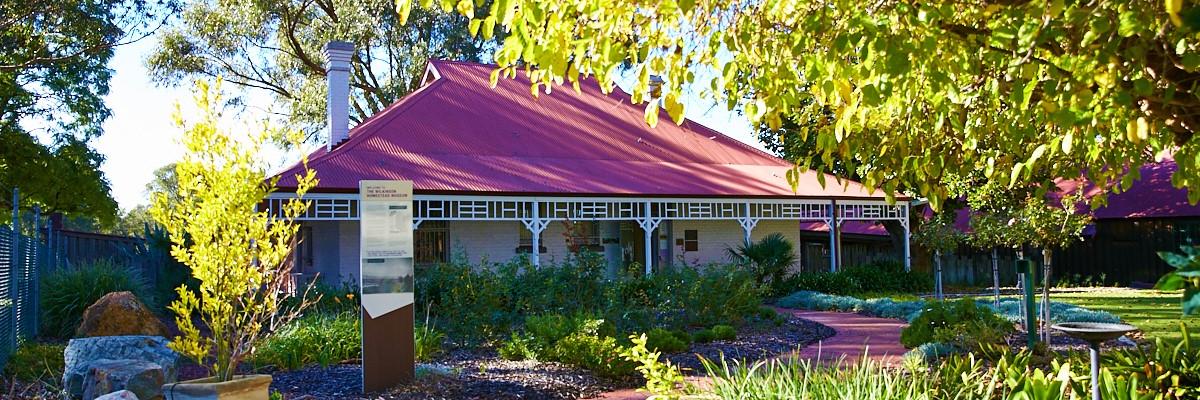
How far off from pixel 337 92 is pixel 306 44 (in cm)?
1282

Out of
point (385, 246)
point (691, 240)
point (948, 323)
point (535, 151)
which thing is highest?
point (535, 151)

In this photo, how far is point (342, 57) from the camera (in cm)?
2236

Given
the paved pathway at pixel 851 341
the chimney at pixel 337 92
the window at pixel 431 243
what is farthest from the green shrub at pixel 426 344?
the chimney at pixel 337 92

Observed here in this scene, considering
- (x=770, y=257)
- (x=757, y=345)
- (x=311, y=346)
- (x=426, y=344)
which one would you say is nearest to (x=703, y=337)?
(x=757, y=345)

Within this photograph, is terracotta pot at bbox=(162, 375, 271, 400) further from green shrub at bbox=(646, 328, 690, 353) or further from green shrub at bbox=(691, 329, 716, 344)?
green shrub at bbox=(691, 329, 716, 344)

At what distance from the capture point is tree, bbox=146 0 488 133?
106ft

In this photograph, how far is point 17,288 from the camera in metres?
11.6

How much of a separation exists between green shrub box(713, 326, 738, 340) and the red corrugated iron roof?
8712 mm

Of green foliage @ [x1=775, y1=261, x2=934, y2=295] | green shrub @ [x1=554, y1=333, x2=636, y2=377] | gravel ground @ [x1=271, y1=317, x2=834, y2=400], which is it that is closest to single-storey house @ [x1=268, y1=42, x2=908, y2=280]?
green foliage @ [x1=775, y1=261, x2=934, y2=295]

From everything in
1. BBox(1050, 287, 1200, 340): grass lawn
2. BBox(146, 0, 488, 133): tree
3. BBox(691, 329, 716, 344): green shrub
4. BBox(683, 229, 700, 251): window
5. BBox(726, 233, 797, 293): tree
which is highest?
BBox(146, 0, 488, 133): tree

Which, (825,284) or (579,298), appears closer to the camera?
(579,298)

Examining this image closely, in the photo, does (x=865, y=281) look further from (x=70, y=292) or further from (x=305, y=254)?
(x=70, y=292)

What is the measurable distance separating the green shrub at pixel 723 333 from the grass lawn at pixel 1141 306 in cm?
452

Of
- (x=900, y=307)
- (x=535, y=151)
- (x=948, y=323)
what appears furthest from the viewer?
(x=535, y=151)
